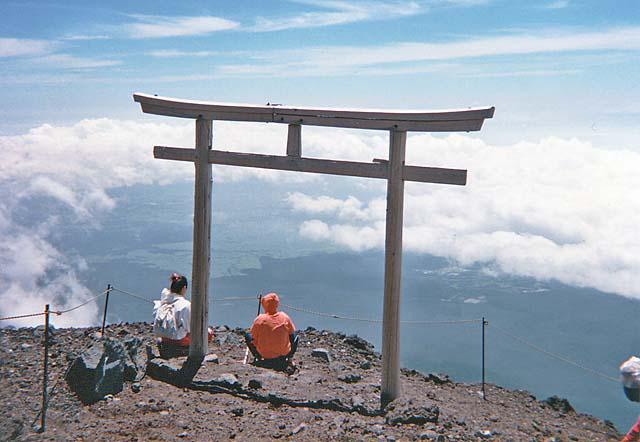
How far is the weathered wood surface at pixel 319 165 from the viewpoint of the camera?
22.4ft

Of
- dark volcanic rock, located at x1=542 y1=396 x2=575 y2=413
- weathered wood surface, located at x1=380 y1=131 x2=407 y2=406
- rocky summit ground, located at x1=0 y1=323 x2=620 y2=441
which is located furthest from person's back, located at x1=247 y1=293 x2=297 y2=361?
dark volcanic rock, located at x1=542 y1=396 x2=575 y2=413

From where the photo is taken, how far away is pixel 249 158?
8.00 m

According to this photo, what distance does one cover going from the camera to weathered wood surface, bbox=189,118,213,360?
8.25m

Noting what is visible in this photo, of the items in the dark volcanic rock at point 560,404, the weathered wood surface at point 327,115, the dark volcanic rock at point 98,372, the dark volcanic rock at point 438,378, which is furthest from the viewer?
the dark volcanic rock at point 438,378

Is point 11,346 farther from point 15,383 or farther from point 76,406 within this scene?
point 76,406

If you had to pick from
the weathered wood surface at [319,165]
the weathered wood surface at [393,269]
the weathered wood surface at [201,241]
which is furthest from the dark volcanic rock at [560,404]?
the weathered wood surface at [201,241]

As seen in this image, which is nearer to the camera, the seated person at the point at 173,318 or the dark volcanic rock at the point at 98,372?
the dark volcanic rock at the point at 98,372

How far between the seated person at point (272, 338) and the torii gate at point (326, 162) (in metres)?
0.74

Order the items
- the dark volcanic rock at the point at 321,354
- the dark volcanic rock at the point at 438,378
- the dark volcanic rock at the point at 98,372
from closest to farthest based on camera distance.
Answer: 1. the dark volcanic rock at the point at 98,372
2. the dark volcanic rock at the point at 438,378
3. the dark volcanic rock at the point at 321,354

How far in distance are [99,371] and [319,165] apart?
3608 millimetres

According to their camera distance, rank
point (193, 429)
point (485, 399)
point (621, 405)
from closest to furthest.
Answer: point (193, 429)
point (485, 399)
point (621, 405)

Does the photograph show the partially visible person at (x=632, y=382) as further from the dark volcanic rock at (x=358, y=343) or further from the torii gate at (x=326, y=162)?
the dark volcanic rock at (x=358, y=343)

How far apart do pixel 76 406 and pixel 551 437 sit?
214 inches

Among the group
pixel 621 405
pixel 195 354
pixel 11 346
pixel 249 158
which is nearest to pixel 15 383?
pixel 11 346
